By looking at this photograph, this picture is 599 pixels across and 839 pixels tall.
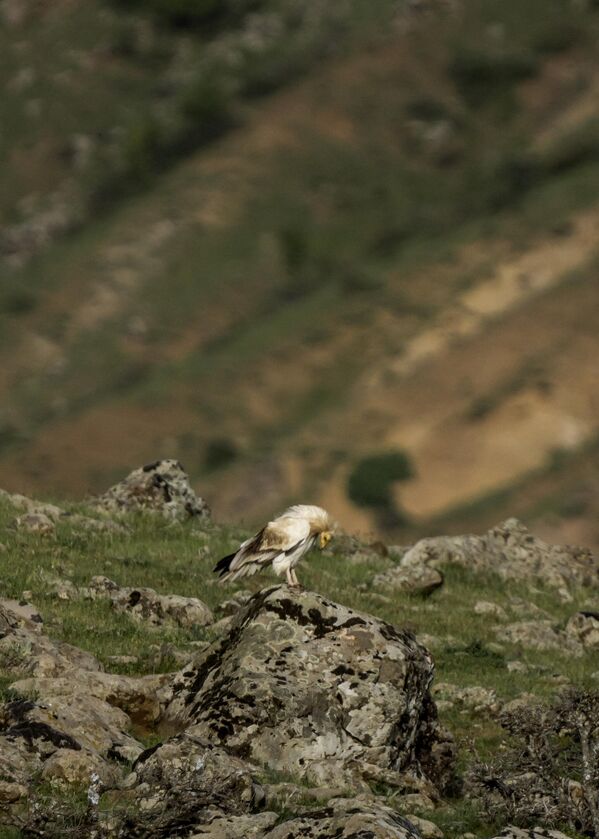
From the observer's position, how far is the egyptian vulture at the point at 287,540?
1794cm

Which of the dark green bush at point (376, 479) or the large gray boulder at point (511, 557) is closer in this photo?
the large gray boulder at point (511, 557)

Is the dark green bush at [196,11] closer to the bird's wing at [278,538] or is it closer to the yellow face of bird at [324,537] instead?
the yellow face of bird at [324,537]

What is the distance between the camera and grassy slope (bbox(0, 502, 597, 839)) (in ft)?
64.4

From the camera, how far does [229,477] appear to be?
333 feet

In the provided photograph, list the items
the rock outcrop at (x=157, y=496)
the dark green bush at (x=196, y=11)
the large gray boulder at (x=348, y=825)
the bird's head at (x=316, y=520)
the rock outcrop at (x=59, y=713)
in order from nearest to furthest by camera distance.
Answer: the large gray boulder at (x=348, y=825), the rock outcrop at (x=59, y=713), the bird's head at (x=316, y=520), the rock outcrop at (x=157, y=496), the dark green bush at (x=196, y=11)

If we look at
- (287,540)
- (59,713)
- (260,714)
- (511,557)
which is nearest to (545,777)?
(260,714)

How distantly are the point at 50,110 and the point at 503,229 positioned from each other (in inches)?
2098

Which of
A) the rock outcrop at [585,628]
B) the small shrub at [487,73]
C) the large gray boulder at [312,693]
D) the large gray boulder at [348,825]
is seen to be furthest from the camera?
the small shrub at [487,73]

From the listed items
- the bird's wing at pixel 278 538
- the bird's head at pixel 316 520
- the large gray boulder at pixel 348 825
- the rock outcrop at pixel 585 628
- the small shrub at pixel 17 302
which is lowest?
the large gray boulder at pixel 348 825

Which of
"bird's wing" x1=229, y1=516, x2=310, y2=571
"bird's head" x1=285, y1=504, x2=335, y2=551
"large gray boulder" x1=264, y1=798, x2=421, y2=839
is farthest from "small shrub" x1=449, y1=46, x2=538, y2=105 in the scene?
"large gray boulder" x1=264, y1=798, x2=421, y2=839

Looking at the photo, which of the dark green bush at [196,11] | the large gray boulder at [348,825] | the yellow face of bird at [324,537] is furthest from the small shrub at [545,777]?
the dark green bush at [196,11]

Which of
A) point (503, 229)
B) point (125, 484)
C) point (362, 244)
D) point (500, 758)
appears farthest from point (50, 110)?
point (500, 758)

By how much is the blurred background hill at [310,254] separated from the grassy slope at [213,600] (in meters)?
57.6

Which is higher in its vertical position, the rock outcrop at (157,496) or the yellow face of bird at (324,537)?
the rock outcrop at (157,496)
